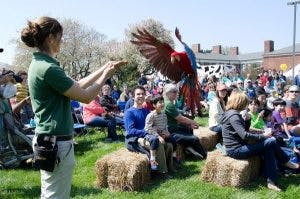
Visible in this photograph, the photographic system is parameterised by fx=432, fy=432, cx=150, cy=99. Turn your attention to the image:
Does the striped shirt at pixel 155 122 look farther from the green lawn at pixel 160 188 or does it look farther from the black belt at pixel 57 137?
the black belt at pixel 57 137

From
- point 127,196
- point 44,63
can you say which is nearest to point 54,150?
point 44,63

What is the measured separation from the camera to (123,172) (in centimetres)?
613

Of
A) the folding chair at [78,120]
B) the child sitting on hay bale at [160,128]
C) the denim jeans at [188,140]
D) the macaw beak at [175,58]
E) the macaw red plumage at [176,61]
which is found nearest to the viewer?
the child sitting on hay bale at [160,128]

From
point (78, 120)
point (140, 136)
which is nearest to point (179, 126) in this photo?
point (140, 136)

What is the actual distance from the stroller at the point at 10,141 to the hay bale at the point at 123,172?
5.40 feet

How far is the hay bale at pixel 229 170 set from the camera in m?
6.12

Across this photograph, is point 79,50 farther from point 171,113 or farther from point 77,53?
point 171,113

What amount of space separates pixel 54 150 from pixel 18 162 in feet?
14.9

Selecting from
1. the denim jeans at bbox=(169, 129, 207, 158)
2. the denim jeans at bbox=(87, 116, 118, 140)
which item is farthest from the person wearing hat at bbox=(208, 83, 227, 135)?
the denim jeans at bbox=(87, 116, 118, 140)

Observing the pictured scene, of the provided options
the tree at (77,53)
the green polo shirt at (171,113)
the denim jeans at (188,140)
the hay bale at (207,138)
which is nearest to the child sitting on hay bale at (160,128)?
the green polo shirt at (171,113)

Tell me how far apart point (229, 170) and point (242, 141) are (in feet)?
1.50

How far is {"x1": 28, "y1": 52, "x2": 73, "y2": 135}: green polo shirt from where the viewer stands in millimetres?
2908

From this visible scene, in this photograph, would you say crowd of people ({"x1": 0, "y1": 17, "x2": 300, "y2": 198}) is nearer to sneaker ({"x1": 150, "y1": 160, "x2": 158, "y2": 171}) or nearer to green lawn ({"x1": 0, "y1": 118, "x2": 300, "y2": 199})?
sneaker ({"x1": 150, "y1": 160, "x2": 158, "y2": 171})

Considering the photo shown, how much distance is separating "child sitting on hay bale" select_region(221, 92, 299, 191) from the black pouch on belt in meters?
3.60
